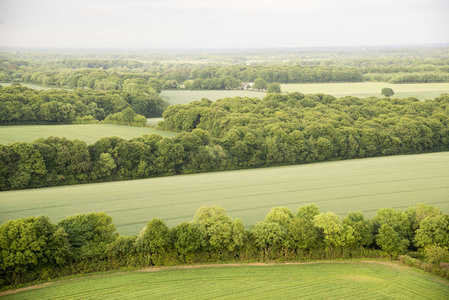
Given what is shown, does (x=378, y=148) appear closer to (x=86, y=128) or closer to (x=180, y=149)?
(x=180, y=149)

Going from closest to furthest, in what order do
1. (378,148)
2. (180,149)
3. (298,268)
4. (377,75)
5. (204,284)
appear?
(204,284) < (298,268) < (180,149) < (378,148) < (377,75)

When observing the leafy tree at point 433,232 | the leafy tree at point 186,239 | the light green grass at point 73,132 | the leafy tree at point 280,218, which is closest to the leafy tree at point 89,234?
the leafy tree at point 186,239

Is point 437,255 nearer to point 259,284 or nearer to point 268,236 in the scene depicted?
point 268,236

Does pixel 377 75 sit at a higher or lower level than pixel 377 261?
higher

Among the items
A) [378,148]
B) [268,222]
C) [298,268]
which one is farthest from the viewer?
[378,148]

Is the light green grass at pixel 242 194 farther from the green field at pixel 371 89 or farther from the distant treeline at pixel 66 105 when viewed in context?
the green field at pixel 371 89

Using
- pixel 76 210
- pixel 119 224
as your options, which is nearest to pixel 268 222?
pixel 119 224

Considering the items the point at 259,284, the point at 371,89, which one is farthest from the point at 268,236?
the point at 371,89

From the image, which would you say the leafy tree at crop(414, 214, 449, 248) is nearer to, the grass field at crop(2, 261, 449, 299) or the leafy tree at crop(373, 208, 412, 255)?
the leafy tree at crop(373, 208, 412, 255)
